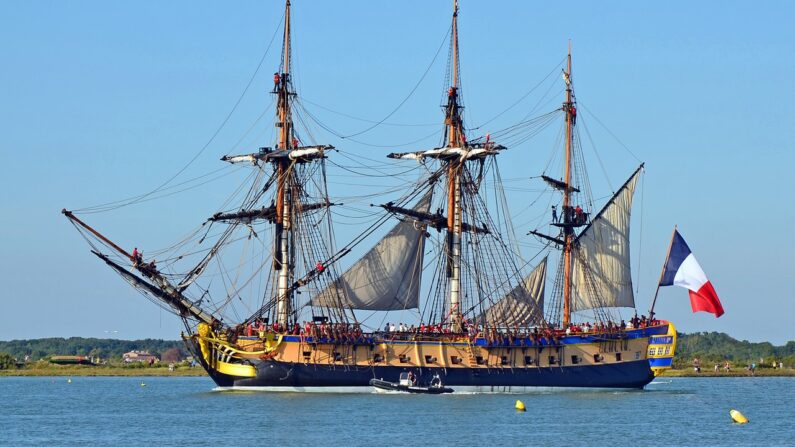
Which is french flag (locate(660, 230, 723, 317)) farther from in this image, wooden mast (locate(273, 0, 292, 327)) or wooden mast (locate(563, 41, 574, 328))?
wooden mast (locate(273, 0, 292, 327))

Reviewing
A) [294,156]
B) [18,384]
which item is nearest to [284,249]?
[294,156]

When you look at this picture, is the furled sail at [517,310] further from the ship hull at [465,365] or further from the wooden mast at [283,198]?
the wooden mast at [283,198]

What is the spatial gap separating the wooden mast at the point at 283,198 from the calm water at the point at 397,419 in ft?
25.0

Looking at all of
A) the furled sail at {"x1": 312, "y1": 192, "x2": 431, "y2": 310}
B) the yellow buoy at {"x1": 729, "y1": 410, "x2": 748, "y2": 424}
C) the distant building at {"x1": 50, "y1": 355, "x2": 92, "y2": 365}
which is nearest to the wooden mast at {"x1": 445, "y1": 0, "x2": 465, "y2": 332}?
the furled sail at {"x1": 312, "y1": 192, "x2": 431, "y2": 310}

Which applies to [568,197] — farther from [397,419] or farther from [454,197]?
[397,419]

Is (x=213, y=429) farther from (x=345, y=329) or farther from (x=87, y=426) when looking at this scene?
(x=345, y=329)

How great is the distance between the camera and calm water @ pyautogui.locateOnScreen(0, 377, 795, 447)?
70312 mm

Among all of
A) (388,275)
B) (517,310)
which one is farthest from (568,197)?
(388,275)

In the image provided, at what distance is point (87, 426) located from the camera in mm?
78562

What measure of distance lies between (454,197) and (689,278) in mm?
18785

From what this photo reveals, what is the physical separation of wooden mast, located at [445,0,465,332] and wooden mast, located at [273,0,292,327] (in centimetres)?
1248

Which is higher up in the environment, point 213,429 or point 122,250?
point 122,250

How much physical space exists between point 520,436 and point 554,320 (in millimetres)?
39422

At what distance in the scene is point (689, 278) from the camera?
105812 mm
